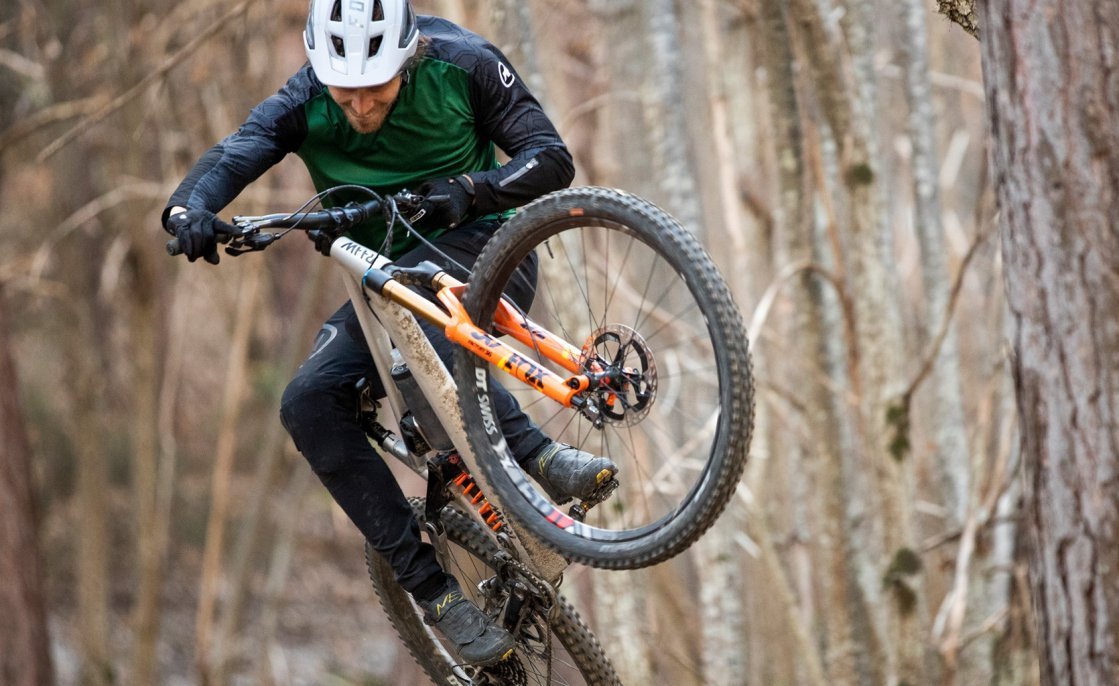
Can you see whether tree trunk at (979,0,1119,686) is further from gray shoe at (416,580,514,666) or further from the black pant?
gray shoe at (416,580,514,666)

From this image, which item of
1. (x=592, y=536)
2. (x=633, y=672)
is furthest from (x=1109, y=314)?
(x=633, y=672)

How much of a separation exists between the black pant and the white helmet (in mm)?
573

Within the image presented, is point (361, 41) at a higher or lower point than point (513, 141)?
higher

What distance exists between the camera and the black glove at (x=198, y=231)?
12.3 ft

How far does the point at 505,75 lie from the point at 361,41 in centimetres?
44

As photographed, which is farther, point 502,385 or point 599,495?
point 502,385

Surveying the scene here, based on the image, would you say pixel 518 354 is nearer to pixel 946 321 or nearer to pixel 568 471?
pixel 568 471

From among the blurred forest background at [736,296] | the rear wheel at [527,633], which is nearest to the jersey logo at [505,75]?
the rear wheel at [527,633]

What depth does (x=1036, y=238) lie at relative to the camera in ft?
10.0

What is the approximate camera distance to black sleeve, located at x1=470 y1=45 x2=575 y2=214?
153 inches

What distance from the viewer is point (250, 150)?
4.02 meters

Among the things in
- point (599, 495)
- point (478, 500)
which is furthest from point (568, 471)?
point (478, 500)

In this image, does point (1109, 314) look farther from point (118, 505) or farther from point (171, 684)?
point (118, 505)

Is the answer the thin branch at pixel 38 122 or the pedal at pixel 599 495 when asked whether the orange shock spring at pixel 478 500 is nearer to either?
the pedal at pixel 599 495
